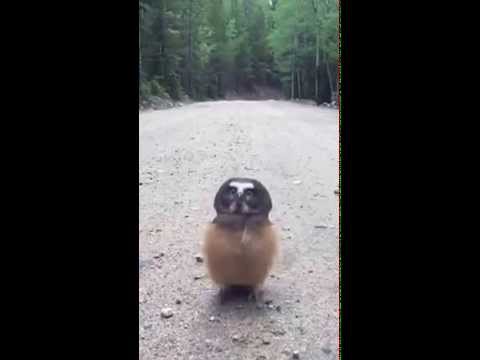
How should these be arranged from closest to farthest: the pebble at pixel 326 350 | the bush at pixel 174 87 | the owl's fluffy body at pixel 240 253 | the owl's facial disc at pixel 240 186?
1. the pebble at pixel 326 350
2. the bush at pixel 174 87
3. the owl's facial disc at pixel 240 186
4. the owl's fluffy body at pixel 240 253

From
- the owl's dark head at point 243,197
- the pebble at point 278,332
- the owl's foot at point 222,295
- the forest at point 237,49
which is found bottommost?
the pebble at point 278,332

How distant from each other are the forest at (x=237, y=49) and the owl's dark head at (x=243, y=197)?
0.82 feet

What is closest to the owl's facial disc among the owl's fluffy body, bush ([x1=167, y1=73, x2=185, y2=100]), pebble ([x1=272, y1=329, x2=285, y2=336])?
the owl's fluffy body

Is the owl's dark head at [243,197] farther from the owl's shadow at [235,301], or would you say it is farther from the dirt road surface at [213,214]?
the owl's shadow at [235,301]

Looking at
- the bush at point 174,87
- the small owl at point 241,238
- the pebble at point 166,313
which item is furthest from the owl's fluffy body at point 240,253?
the bush at point 174,87

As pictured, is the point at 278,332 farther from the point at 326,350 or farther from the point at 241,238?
the point at 241,238

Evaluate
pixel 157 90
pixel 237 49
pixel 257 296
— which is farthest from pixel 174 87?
Answer: pixel 257 296

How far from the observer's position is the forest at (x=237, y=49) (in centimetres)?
105

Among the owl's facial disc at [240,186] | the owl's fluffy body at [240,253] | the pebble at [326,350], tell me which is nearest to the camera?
the pebble at [326,350]

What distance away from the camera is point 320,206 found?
47.3 inches

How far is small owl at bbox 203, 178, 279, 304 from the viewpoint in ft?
4.14
